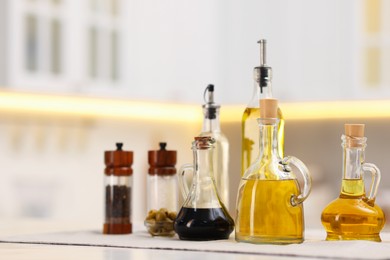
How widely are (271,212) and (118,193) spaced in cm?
40

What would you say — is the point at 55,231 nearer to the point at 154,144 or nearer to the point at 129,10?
the point at 129,10

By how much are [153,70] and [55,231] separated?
8.12 feet

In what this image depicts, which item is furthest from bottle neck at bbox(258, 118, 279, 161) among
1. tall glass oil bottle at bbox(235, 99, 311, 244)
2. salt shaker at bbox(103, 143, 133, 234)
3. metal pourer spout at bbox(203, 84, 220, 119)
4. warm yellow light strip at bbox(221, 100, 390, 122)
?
warm yellow light strip at bbox(221, 100, 390, 122)

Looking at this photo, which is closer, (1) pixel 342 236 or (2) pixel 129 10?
(1) pixel 342 236

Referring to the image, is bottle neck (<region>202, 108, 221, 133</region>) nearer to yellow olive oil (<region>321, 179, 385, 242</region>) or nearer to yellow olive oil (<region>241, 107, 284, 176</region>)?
yellow olive oil (<region>241, 107, 284, 176</region>)

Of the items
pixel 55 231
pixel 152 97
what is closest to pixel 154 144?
pixel 152 97

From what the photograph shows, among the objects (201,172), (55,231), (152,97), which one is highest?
(152,97)

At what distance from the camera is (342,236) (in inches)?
53.4

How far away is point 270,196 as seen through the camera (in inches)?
51.2

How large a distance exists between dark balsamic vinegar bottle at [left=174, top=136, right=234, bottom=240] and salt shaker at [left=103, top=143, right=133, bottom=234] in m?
0.21

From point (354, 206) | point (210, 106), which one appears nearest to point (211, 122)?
point (210, 106)

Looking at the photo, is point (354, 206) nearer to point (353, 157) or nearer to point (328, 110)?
point (353, 157)

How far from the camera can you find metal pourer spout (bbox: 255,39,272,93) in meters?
1.44

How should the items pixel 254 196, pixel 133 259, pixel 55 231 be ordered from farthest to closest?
1. pixel 55 231
2. pixel 254 196
3. pixel 133 259
